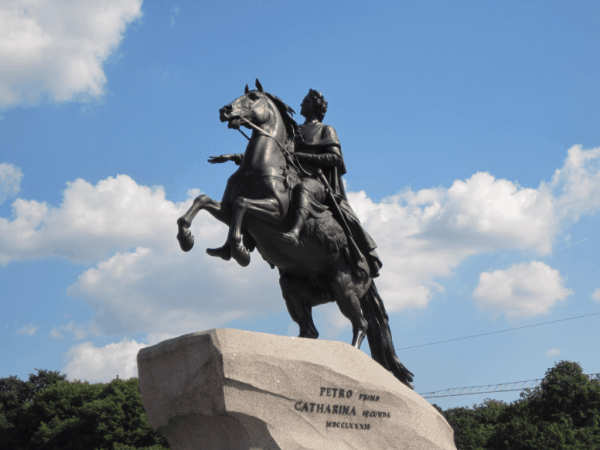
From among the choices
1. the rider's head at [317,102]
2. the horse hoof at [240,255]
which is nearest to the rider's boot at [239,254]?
the horse hoof at [240,255]

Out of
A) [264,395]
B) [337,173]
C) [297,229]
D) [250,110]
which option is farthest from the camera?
[337,173]

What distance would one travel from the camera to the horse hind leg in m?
9.03

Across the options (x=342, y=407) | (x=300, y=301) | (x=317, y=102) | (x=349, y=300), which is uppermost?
(x=317, y=102)

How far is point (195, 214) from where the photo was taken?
748 centimetres

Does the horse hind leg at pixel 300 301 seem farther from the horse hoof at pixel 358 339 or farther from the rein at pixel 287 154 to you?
the rein at pixel 287 154

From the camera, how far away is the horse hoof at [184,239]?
7.18 m

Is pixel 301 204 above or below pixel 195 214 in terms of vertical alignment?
above

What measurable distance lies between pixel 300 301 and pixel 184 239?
97.8 inches

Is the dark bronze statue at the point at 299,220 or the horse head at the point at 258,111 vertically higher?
the horse head at the point at 258,111

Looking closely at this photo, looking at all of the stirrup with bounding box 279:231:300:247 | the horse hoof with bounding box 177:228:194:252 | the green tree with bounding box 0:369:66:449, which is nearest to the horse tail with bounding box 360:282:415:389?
the stirrup with bounding box 279:231:300:247

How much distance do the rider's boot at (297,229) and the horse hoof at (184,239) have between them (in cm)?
116

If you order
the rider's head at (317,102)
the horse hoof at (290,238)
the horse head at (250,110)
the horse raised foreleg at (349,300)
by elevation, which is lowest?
the horse raised foreleg at (349,300)

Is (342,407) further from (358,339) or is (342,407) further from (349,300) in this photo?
(349,300)

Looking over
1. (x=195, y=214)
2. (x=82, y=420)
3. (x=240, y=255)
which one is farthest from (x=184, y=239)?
(x=82, y=420)
